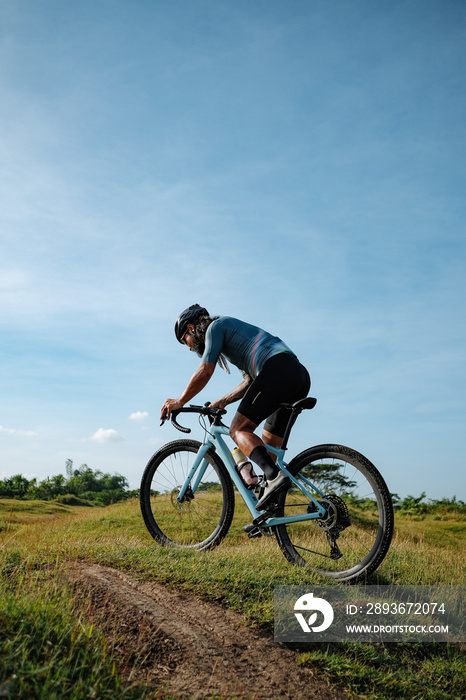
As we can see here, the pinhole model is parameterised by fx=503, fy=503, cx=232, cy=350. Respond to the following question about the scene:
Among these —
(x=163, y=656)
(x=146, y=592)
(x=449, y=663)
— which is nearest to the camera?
(x=163, y=656)

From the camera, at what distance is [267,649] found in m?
3.96

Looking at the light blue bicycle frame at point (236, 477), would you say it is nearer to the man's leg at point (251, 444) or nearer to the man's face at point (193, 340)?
the man's leg at point (251, 444)

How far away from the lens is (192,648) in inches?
148

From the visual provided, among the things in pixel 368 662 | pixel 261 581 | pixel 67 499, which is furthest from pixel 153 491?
pixel 67 499

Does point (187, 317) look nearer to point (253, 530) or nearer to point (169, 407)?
point (169, 407)

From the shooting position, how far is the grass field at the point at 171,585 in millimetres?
3092

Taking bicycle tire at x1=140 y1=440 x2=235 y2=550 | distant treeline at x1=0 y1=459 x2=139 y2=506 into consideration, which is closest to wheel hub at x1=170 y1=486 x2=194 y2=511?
bicycle tire at x1=140 y1=440 x2=235 y2=550

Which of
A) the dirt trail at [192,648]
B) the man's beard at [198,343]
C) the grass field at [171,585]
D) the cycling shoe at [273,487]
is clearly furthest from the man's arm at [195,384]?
the dirt trail at [192,648]

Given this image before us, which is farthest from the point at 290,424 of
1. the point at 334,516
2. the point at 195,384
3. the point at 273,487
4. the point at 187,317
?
the point at 187,317

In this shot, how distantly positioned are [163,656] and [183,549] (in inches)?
91.4

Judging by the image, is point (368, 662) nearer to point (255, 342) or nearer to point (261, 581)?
point (261, 581)

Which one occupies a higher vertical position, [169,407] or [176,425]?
[169,407]

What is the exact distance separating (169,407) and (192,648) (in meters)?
2.75

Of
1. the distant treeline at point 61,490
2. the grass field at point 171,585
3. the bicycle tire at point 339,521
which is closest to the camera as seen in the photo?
the grass field at point 171,585
